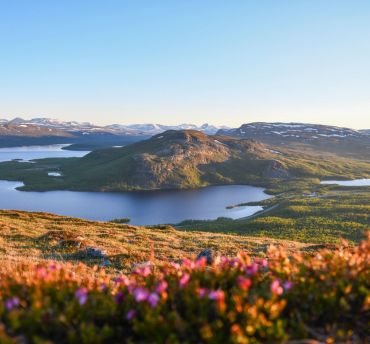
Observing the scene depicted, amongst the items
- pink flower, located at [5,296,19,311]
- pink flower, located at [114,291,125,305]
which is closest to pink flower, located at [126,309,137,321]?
pink flower, located at [114,291,125,305]

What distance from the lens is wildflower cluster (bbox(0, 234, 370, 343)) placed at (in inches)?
178

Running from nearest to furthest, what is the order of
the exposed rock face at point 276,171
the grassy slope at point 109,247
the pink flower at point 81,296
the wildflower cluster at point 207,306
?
the wildflower cluster at point 207,306, the pink flower at point 81,296, the grassy slope at point 109,247, the exposed rock face at point 276,171

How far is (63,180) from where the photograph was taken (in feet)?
594

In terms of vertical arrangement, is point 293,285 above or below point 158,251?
above

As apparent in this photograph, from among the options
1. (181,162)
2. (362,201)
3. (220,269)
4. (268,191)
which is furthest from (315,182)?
(220,269)

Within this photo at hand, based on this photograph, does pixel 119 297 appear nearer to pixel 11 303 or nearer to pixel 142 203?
pixel 11 303

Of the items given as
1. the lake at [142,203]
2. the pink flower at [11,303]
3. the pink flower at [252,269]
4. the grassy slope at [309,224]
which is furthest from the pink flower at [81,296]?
the lake at [142,203]

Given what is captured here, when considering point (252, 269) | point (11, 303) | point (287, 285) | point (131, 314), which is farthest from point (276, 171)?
point (11, 303)

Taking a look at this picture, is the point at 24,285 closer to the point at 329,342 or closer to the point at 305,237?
the point at 329,342

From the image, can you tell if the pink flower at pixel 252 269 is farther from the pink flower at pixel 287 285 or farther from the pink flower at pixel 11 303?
the pink flower at pixel 11 303

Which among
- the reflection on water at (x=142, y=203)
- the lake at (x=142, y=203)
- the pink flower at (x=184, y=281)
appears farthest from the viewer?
the reflection on water at (x=142, y=203)

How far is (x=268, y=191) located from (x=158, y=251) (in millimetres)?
129749

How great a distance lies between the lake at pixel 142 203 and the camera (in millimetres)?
102938

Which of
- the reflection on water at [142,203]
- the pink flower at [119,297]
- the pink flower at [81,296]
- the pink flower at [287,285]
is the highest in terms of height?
the pink flower at [287,285]
